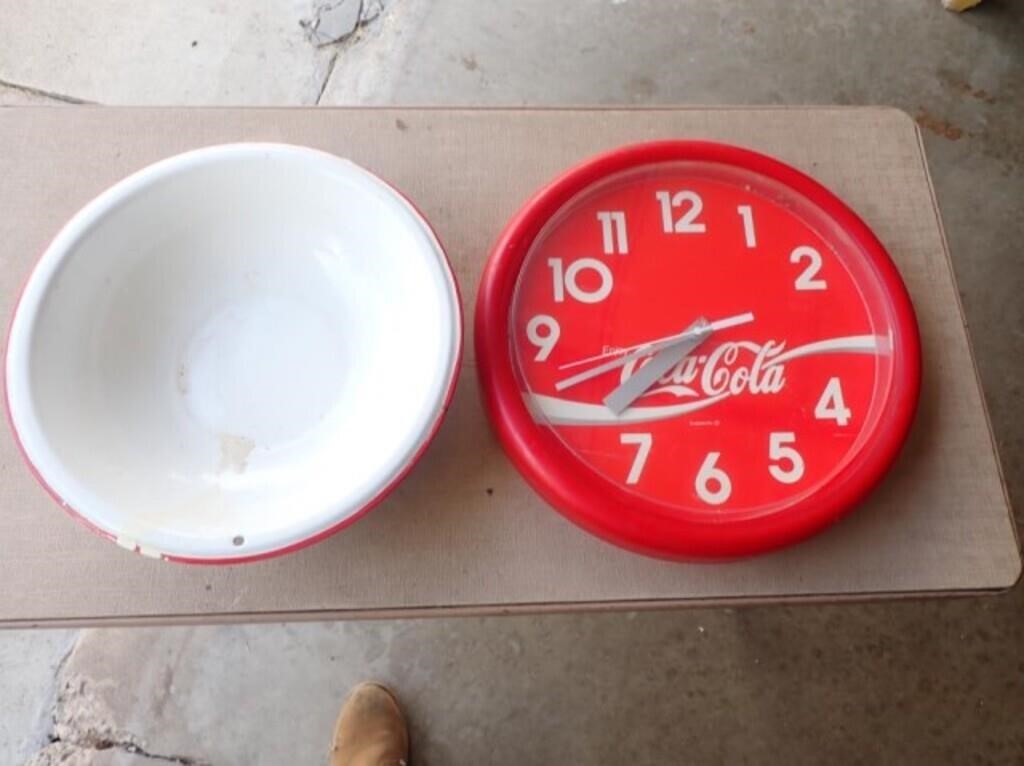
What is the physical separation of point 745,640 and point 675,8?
0.95 m

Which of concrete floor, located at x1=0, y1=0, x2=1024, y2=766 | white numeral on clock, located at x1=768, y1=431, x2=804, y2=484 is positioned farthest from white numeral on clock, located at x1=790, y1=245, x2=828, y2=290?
concrete floor, located at x1=0, y1=0, x2=1024, y2=766

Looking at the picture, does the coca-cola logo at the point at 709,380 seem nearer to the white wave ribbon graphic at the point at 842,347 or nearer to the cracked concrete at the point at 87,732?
the white wave ribbon graphic at the point at 842,347

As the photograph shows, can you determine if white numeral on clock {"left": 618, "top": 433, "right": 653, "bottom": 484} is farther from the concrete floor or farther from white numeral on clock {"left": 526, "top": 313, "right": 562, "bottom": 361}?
the concrete floor

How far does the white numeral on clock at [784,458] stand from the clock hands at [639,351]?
0.29 ft

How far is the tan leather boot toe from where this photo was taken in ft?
3.30

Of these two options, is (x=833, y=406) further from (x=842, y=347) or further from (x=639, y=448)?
(x=639, y=448)

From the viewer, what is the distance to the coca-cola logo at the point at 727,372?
664mm

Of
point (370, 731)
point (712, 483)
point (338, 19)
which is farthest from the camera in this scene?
point (338, 19)

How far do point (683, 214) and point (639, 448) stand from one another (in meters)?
0.19

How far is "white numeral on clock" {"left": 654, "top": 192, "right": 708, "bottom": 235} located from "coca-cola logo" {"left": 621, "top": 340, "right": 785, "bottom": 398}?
0.10m

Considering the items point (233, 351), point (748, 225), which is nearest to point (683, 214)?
point (748, 225)

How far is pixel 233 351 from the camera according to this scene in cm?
67

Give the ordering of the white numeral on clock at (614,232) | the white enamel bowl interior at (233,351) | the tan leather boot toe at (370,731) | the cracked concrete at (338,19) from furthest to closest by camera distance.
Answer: the cracked concrete at (338,19) → the tan leather boot toe at (370,731) → the white numeral on clock at (614,232) → the white enamel bowl interior at (233,351)

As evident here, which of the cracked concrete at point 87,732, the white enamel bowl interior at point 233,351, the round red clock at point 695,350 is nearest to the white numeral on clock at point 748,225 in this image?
the round red clock at point 695,350
